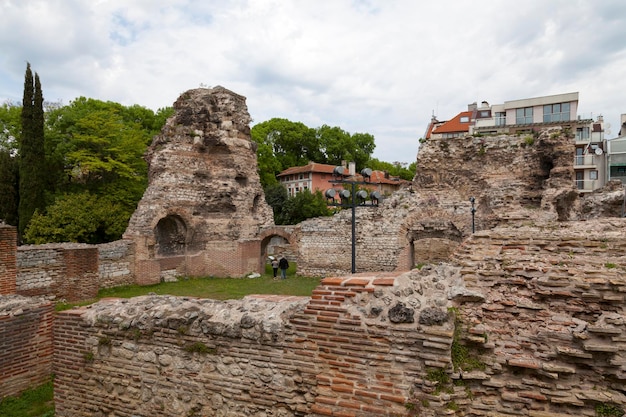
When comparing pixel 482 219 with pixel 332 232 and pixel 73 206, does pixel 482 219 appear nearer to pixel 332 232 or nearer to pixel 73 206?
pixel 332 232

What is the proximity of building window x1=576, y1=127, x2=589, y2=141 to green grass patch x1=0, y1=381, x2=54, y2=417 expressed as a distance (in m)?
45.3

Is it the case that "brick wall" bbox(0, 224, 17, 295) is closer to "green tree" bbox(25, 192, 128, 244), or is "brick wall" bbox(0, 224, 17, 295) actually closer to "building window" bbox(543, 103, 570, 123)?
"green tree" bbox(25, 192, 128, 244)

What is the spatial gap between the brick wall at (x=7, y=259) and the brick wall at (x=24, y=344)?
296 cm

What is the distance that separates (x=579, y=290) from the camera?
12.5 feet

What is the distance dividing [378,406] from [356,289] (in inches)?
42.1

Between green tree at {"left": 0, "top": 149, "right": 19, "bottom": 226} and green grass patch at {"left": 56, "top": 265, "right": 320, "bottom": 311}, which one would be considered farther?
green tree at {"left": 0, "top": 149, "right": 19, "bottom": 226}

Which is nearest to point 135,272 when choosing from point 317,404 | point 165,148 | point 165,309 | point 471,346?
point 165,148

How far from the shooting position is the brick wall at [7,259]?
27.0 feet

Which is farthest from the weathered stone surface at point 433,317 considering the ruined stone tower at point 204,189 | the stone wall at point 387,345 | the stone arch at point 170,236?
the stone arch at point 170,236

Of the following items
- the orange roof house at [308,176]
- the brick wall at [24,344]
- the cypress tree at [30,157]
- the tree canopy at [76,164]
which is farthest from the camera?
the orange roof house at [308,176]

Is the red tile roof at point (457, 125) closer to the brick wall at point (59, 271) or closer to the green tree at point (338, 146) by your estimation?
the green tree at point (338, 146)

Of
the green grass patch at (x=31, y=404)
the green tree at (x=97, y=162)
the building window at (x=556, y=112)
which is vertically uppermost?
the building window at (x=556, y=112)

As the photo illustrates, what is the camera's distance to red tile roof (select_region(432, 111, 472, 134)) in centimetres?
4441

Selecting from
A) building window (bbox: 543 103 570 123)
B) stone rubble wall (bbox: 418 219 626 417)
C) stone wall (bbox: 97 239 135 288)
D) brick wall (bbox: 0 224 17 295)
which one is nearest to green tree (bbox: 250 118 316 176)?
building window (bbox: 543 103 570 123)
